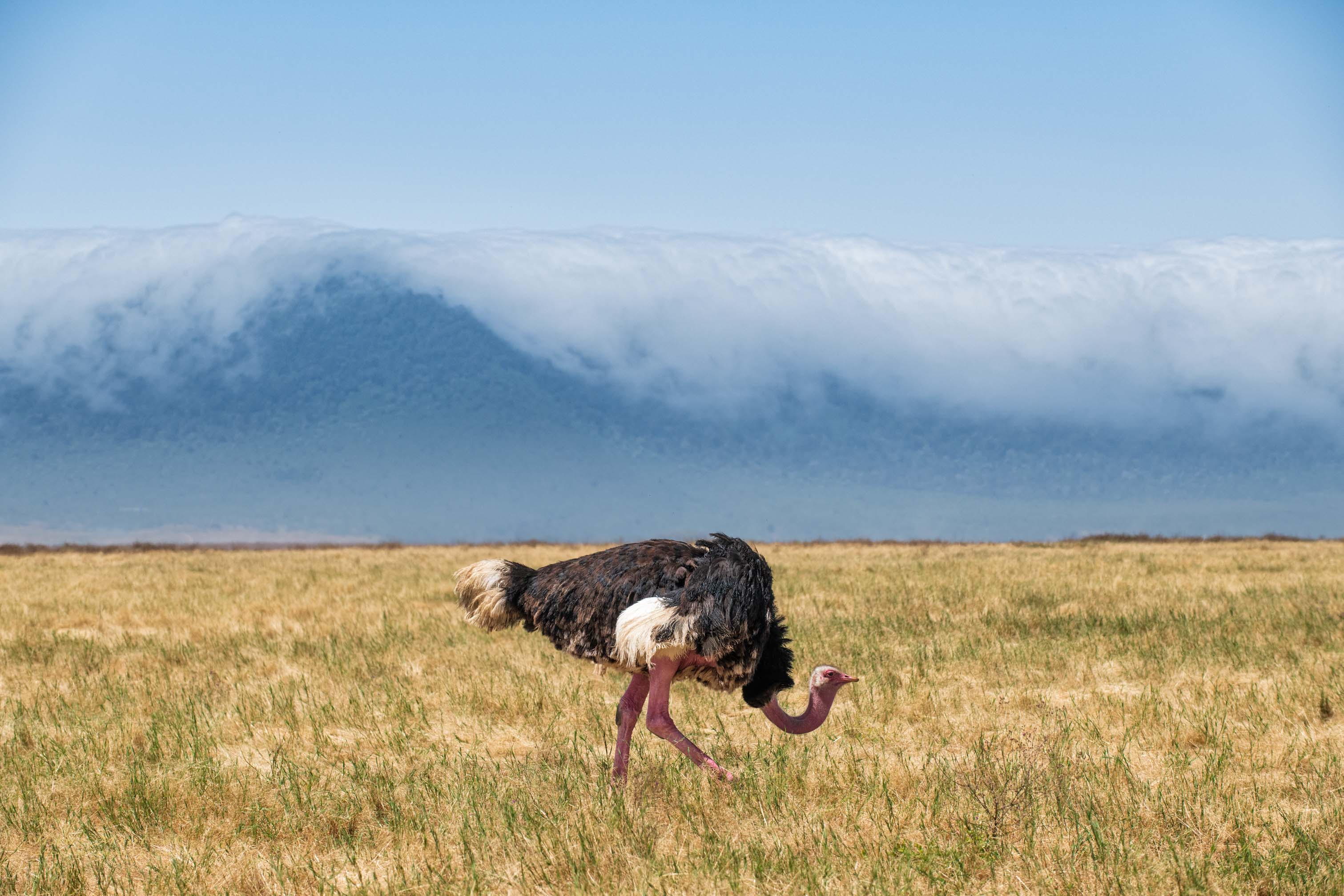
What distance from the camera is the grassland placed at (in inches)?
204

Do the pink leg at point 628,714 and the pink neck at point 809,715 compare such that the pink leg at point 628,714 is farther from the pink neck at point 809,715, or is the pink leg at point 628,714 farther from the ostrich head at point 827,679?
the ostrich head at point 827,679

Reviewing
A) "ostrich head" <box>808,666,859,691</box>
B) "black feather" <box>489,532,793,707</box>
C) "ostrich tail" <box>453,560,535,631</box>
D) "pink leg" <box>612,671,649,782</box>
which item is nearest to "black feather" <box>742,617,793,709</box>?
"black feather" <box>489,532,793,707</box>

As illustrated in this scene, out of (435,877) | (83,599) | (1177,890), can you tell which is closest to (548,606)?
(435,877)

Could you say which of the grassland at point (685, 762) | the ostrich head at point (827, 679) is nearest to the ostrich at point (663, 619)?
the ostrich head at point (827, 679)

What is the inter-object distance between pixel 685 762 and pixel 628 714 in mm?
534

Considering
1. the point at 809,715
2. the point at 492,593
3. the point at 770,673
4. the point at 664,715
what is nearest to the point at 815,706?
the point at 809,715

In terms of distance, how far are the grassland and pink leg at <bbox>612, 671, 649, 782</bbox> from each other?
21 centimetres

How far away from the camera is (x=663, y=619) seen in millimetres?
6027

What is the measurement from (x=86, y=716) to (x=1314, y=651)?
10855 mm

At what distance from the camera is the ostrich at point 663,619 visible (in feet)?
20.0

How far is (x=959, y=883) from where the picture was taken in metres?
4.93

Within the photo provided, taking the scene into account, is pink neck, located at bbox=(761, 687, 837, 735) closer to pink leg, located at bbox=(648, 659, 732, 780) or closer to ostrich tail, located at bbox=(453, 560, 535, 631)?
pink leg, located at bbox=(648, 659, 732, 780)

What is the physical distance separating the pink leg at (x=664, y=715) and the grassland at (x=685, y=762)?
204 mm

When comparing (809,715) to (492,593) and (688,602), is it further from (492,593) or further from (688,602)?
(492,593)
